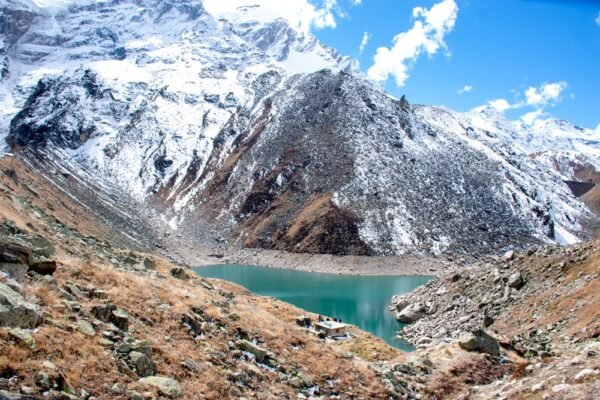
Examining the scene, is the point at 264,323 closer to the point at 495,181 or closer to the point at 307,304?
the point at 307,304

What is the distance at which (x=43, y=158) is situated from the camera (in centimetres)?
18788

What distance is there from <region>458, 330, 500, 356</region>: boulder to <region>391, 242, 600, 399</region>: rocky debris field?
6 cm

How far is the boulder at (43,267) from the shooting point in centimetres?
1983

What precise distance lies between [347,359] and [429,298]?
148 feet

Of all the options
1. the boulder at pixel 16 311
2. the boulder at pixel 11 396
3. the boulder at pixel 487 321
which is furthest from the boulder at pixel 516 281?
the boulder at pixel 11 396

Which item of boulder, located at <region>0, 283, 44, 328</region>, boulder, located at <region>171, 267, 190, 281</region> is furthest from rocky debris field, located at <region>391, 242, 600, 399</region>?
boulder, located at <region>0, 283, 44, 328</region>

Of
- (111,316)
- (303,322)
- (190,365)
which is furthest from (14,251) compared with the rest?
(303,322)

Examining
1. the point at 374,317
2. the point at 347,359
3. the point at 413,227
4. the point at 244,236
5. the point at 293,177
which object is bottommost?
the point at 347,359

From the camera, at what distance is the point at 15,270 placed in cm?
1789

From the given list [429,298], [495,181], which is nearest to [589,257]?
[429,298]

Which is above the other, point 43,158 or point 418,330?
point 43,158

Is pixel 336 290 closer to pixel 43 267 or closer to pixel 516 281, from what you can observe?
pixel 516 281

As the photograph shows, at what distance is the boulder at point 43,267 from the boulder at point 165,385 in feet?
22.9

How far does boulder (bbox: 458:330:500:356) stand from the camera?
31844mm
